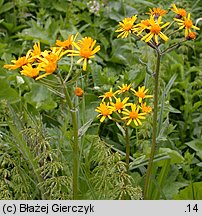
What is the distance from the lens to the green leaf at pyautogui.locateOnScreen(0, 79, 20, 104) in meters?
2.48

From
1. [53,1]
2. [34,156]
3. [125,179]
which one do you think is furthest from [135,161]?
[53,1]

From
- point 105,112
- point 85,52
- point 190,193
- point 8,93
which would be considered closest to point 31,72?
point 85,52

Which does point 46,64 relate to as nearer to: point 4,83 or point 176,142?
point 4,83

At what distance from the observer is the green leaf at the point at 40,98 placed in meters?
2.56

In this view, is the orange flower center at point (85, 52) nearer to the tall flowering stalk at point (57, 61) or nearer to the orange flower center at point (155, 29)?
the tall flowering stalk at point (57, 61)

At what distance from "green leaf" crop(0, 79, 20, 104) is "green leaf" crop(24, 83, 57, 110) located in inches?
3.8

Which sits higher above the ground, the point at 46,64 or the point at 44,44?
the point at 46,64

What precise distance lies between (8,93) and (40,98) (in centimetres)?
17

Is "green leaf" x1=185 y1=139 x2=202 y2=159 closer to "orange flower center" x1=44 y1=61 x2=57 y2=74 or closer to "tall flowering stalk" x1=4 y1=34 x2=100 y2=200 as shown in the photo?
"tall flowering stalk" x1=4 y1=34 x2=100 y2=200

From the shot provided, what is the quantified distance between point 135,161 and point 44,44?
1.38 m

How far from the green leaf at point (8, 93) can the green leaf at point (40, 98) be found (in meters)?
0.10

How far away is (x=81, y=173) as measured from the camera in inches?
80.4

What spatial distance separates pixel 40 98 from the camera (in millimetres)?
2596

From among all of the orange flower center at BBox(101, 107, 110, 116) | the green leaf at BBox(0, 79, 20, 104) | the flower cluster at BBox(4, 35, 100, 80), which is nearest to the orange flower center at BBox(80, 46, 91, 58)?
the flower cluster at BBox(4, 35, 100, 80)
